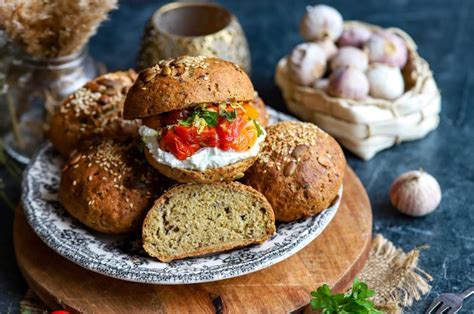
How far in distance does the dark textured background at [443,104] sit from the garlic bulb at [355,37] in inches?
21.8

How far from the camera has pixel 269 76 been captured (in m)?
4.90

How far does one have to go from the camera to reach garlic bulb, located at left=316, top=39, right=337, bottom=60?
4.38 meters

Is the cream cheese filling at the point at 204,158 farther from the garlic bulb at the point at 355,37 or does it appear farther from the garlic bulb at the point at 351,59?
the garlic bulb at the point at 355,37

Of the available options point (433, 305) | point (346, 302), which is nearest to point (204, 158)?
point (346, 302)

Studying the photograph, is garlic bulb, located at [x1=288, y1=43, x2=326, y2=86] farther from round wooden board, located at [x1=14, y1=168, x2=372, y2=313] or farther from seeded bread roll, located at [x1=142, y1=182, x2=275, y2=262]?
seeded bread roll, located at [x1=142, y1=182, x2=275, y2=262]

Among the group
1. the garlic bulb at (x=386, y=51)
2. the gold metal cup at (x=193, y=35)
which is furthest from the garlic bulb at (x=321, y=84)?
the gold metal cup at (x=193, y=35)

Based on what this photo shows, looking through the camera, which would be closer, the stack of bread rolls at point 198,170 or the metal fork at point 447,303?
the stack of bread rolls at point 198,170

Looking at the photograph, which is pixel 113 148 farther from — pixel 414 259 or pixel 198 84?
pixel 414 259

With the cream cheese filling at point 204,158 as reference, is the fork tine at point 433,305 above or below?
below

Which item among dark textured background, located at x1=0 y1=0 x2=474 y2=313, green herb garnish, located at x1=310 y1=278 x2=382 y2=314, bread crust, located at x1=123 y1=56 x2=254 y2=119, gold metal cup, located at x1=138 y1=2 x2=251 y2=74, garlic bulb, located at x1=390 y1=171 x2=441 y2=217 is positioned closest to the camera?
green herb garnish, located at x1=310 y1=278 x2=382 y2=314

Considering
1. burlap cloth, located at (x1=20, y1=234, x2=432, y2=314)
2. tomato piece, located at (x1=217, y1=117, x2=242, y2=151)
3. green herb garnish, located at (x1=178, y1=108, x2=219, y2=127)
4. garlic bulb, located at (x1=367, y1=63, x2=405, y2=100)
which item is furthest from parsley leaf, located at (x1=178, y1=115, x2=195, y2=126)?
garlic bulb, located at (x1=367, y1=63, x2=405, y2=100)

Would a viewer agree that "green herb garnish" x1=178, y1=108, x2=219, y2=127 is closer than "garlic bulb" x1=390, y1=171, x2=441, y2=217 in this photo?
Yes

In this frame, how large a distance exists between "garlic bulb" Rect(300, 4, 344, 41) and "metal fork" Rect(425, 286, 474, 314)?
73.9 inches

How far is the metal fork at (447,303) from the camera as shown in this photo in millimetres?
3143
